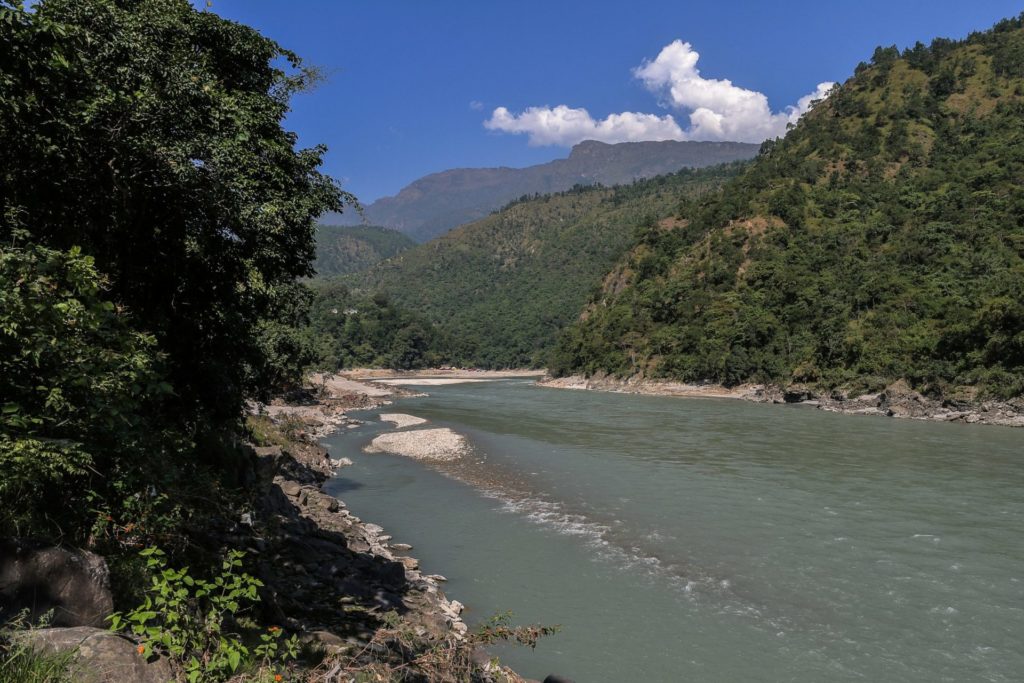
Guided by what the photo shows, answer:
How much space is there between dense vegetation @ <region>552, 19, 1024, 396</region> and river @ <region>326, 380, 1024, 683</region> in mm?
27695

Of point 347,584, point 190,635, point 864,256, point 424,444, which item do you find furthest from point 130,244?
point 864,256

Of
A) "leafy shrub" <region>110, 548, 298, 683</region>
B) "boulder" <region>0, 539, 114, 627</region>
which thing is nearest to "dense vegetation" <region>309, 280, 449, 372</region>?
"boulder" <region>0, 539, 114, 627</region>

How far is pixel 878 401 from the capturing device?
185ft

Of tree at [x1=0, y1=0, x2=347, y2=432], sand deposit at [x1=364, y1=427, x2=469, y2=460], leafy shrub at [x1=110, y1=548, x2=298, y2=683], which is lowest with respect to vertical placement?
sand deposit at [x1=364, y1=427, x2=469, y2=460]

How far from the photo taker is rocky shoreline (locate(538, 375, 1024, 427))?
4678 cm

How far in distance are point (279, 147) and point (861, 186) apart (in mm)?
112840

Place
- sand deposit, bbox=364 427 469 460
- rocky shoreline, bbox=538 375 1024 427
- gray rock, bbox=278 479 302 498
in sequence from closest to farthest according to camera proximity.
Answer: gray rock, bbox=278 479 302 498 → sand deposit, bbox=364 427 469 460 → rocky shoreline, bbox=538 375 1024 427

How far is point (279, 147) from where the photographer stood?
36.3 feet

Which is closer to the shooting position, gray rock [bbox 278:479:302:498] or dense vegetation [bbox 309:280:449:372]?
gray rock [bbox 278:479:302:498]

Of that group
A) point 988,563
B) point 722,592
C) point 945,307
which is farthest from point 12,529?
point 945,307

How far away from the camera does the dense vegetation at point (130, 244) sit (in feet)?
17.5

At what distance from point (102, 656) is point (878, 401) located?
65563mm

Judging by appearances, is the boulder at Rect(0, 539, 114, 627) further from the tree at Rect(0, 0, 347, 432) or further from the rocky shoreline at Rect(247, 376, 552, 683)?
the tree at Rect(0, 0, 347, 432)

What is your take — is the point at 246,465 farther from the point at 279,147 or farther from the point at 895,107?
the point at 895,107
